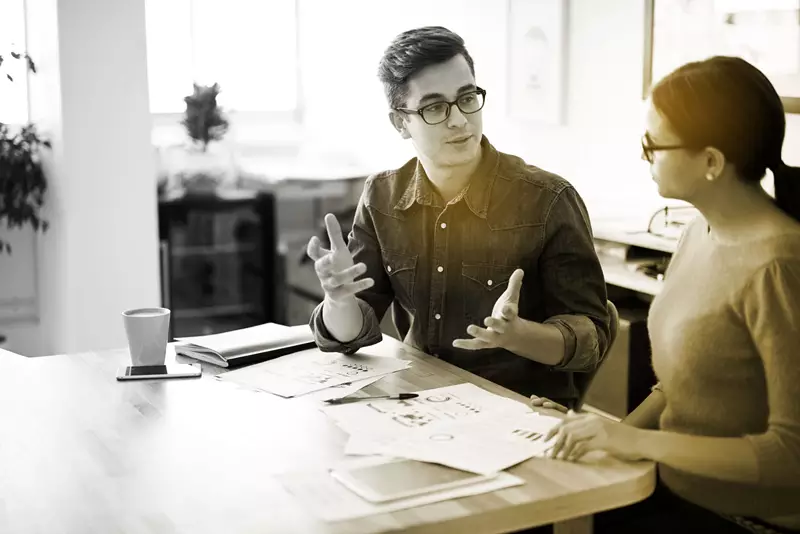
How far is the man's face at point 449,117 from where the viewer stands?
210cm

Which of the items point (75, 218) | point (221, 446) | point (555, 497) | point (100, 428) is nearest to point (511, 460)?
point (555, 497)

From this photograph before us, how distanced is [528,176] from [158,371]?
841 millimetres

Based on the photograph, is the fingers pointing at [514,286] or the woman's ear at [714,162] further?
the fingers pointing at [514,286]

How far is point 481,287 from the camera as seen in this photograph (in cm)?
212

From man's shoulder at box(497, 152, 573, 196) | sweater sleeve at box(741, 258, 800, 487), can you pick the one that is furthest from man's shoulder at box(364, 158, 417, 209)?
sweater sleeve at box(741, 258, 800, 487)

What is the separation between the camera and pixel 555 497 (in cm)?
129

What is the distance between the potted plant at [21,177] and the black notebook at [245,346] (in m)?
2.34

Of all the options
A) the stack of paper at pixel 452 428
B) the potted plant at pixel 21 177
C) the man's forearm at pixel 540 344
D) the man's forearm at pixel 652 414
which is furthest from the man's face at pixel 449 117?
the potted plant at pixel 21 177

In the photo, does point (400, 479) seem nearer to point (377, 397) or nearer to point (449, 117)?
point (377, 397)

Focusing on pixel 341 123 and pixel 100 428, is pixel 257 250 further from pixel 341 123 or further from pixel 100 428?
pixel 100 428

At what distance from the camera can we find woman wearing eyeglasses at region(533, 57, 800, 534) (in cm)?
134

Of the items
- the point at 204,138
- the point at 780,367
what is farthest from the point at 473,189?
the point at 204,138

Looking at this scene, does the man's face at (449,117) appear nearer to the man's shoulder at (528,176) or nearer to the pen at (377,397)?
the man's shoulder at (528,176)

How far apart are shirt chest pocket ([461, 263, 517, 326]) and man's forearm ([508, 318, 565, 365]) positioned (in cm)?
21
